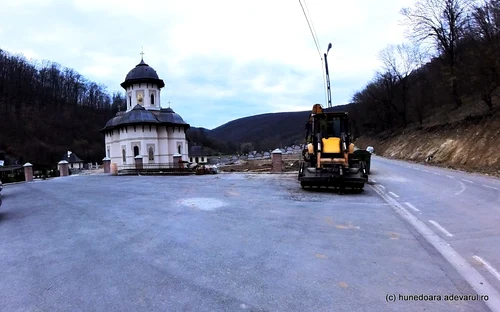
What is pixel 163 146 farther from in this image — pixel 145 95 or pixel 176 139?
pixel 145 95

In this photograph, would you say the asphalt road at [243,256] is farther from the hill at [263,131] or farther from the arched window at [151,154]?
the hill at [263,131]

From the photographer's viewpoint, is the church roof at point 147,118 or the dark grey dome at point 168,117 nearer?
the church roof at point 147,118

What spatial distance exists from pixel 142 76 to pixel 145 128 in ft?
30.2

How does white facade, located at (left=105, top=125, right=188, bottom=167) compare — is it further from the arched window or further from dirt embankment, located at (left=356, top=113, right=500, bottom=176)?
dirt embankment, located at (left=356, top=113, right=500, bottom=176)

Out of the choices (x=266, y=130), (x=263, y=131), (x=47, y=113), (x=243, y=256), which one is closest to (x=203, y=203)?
(x=243, y=256)

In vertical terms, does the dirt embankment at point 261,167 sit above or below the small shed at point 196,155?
below

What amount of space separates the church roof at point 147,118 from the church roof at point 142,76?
436 cm

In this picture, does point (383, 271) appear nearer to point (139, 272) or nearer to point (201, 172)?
point (139, 272)

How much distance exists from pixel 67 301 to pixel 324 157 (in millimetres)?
11000

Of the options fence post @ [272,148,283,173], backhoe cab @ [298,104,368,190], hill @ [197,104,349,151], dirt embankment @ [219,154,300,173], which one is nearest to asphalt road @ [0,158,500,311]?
backhoe cab @ [298,104,368,190]

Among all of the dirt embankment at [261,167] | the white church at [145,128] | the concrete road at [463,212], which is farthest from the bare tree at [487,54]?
the white church at [145,128]

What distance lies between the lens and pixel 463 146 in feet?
82.8

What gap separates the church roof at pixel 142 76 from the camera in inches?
1865

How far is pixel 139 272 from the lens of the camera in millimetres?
4801
